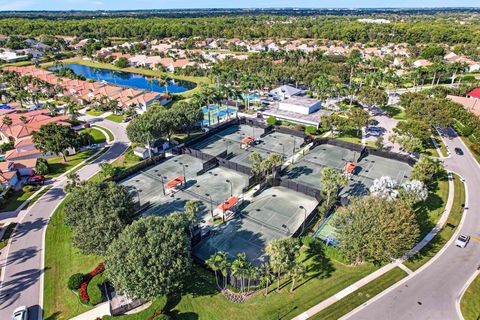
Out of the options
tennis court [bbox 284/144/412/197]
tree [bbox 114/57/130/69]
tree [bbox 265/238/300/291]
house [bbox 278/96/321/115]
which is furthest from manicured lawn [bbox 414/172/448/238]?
tree [bbox 114/57/130/69]

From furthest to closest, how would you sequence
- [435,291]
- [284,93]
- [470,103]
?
1. [284,93]
2. [470,103]
3. [435,291]

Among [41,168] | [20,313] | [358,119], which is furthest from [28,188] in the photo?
[358,119]

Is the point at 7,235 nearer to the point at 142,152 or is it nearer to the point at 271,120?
the point at 142,152

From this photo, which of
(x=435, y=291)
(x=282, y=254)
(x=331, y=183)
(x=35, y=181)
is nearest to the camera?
(x=282, y=254)

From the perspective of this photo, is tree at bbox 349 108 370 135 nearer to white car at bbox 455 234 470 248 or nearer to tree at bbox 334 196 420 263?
white car at bbox 455 234 470 248

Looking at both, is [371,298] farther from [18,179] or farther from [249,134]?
[18,179]

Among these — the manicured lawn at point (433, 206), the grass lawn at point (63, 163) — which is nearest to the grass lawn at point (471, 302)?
the manicured lawn at point (433, 206)
